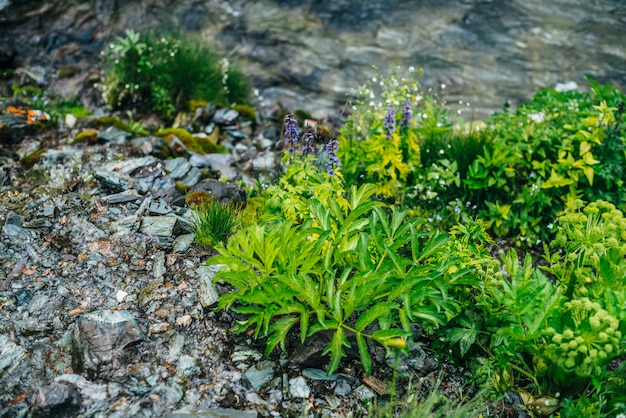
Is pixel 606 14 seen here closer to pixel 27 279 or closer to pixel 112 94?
pixel 112 94

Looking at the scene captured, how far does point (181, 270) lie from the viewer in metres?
3.69

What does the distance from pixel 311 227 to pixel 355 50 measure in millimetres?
5895

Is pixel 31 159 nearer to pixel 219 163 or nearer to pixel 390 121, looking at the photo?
pixel 219 163

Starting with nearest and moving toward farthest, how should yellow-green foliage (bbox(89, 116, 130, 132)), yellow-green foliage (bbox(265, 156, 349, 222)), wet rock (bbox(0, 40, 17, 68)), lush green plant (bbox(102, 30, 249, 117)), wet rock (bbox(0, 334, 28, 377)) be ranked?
1. wet rock (bbox(0, 334, 28, 377))
2. yellow-green foliage (bbox(265, 156, 349, 222))
3. yellow-green foliage (bbox(89, 116, 130, 132))
4. lush green plant (bbox(102, 30, 249, 117))
5. wet rock (bbox(0, 40, 17, 68))

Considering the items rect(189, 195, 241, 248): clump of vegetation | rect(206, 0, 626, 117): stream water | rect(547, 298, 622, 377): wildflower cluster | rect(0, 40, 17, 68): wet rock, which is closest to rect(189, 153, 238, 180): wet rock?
rect(189, 195, 241, 248): clump of vegetation

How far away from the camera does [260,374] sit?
10.2 feet

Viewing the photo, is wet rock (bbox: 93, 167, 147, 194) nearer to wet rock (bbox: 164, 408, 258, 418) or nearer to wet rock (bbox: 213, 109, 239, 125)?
wet rock (bbox: 213, 109, 239, 125)

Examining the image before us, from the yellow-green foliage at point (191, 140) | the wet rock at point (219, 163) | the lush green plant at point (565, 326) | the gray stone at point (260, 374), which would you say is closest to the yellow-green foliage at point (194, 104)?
the yellow-green foliage at point (191, 140)

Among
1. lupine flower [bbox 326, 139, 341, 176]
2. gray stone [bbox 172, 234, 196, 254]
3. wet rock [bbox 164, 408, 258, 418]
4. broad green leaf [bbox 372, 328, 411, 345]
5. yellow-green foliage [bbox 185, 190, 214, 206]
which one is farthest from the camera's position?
yellow-green foliage [bbox 185, 190, 214, 206]

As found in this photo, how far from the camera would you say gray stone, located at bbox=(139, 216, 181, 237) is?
13.1ft

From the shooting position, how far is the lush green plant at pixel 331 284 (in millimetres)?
2965

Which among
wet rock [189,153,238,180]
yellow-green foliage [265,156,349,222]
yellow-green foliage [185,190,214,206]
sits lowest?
wet rock [189,153,238,180]

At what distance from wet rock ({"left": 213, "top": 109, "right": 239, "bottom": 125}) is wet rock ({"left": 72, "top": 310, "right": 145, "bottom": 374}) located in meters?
3.64

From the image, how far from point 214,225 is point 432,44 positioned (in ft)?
19.7
